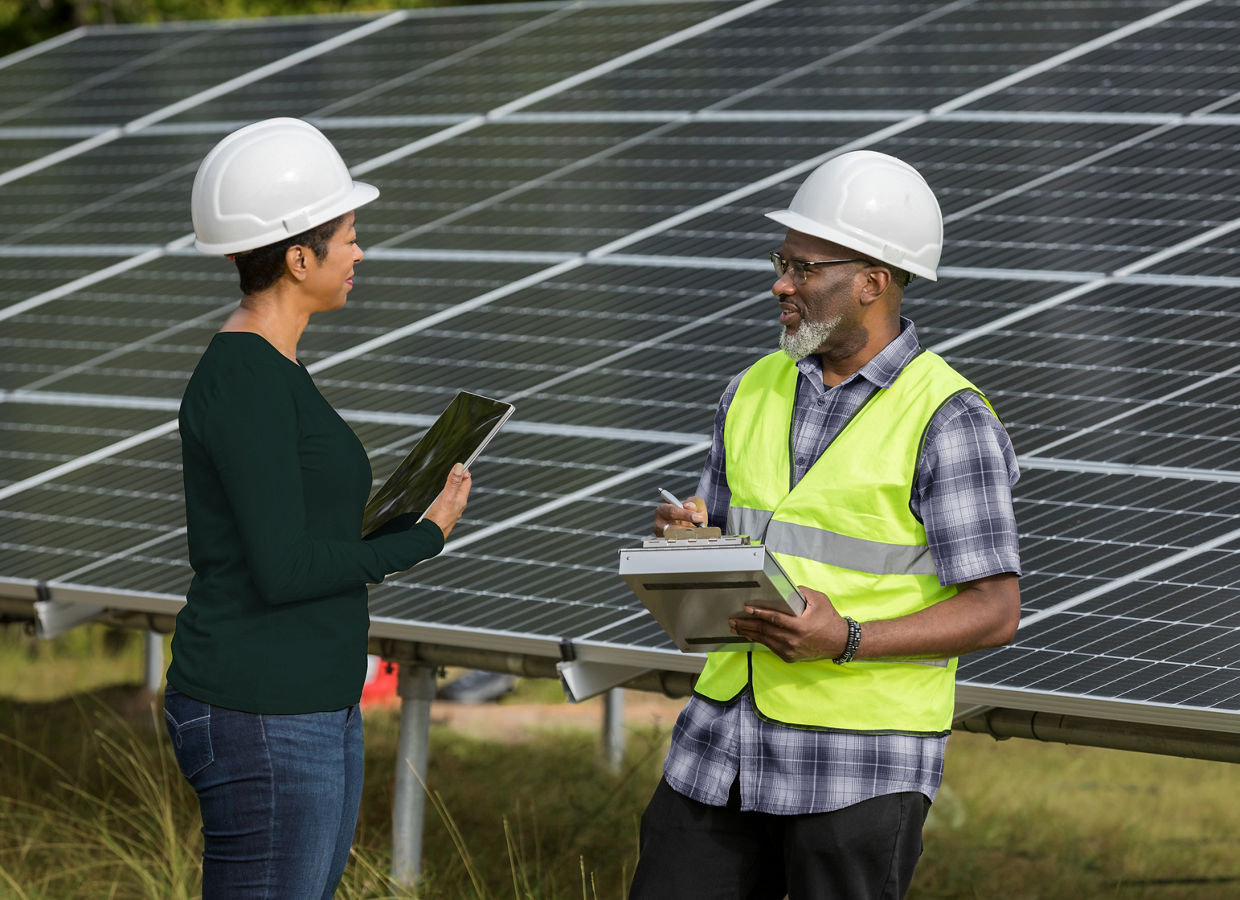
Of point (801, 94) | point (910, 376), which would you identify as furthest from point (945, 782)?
point (910, 376)

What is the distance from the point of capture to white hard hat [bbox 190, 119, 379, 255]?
12.5 ft

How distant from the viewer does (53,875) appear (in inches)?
283

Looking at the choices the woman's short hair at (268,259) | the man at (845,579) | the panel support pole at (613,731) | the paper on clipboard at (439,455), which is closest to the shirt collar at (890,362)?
the man at (845,579)

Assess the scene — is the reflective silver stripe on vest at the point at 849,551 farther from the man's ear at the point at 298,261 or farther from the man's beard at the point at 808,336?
the man's ear at the point at 298,261

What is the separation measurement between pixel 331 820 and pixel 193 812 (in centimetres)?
514

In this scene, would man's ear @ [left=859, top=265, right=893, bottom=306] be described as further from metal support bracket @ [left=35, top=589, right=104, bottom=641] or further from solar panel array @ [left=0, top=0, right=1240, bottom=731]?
metal support bracket @ [left=35, top=589, right=104, bottom=641]

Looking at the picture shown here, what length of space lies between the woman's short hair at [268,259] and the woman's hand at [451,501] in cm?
67

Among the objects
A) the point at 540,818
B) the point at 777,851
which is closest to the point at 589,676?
the point at 777,851

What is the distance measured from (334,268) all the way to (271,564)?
0.81 m

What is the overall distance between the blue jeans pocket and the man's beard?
1.84 m

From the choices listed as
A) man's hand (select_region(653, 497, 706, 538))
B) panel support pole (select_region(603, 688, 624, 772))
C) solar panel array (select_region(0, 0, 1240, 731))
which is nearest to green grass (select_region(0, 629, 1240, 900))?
panel support pole (select_region(603, 688, 624, 772))

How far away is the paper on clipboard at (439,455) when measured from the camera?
13.4 ft

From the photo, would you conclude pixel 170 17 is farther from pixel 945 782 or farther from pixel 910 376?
pixel 910 376

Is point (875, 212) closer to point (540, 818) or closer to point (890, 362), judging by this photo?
point (890, 362)
